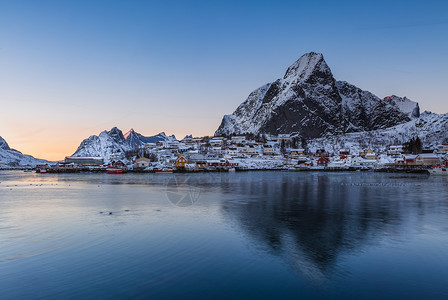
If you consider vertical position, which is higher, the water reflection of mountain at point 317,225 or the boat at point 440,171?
the boat at point 440,171

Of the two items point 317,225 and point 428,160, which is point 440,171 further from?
point 317,225

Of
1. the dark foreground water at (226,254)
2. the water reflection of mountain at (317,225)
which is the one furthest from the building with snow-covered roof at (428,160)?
the dark foreground water at (226,254)

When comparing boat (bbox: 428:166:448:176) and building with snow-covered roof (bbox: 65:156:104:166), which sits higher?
building with snow-covered roof (bbox: 65:156:104:166)

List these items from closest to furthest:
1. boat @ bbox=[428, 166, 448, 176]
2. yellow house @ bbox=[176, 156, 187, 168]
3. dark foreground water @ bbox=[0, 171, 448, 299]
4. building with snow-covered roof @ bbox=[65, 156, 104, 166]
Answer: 1. dark foreground water @ bbox=[0, 171, 448, 299]
2. boat @ bbox=[428, 166, 448, 176]
3. yellow house @ bbox=[176, 156, 187, 168]
4. building with snow-covered roof @ bbox=[65, 156, 104, 166]

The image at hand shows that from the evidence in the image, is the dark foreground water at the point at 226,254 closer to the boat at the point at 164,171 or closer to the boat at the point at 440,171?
the boat at the point at 440,171

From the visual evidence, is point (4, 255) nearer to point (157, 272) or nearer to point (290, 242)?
Result: point (157, 272)

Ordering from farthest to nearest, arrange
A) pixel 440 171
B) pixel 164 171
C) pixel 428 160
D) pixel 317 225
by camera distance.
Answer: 1. pixel 428 160
2. pixel 164 171
3. pixel 440 171
4. pixel 317 225

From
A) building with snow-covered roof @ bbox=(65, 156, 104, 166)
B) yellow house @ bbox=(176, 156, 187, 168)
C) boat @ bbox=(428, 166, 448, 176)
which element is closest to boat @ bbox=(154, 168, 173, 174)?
yellow house @ bbox=(176, 156, 187, 168)

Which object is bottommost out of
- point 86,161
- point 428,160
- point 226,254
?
point 226,254

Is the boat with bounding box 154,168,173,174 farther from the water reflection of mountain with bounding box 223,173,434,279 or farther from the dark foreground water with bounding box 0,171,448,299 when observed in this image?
the dark foreground water with bounding box 0,171,448,299

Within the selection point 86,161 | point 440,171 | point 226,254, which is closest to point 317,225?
point 226,254

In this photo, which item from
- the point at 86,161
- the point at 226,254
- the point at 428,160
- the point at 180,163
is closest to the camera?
the point at 226,254

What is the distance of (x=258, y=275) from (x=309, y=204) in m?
21.1

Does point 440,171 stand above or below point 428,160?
below
